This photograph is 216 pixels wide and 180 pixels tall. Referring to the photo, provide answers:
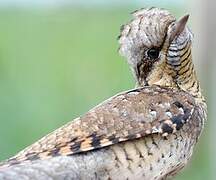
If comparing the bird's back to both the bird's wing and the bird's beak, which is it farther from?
the bird's beak

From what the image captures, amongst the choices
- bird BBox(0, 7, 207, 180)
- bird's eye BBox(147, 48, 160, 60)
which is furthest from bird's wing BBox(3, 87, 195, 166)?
bird's eye BBox(147, 48, 160, 60)

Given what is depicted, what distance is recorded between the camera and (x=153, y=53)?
3797 millimetres

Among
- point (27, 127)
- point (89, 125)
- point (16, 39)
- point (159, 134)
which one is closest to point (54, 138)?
point (89, 125)

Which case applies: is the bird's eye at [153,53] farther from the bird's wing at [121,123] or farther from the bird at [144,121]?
the bird's wing at [121,123]

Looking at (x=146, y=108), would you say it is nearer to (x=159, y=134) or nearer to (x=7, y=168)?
(x=159, y=134)

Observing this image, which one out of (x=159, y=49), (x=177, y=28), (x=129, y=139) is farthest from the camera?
(x=159, y=49)

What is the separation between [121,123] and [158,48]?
1.13ft

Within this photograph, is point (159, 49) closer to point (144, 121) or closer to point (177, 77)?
point (177, 77)

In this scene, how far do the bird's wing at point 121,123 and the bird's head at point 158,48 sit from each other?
0.21ft

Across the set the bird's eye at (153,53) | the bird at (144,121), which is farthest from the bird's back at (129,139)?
the bird's eye at (153,53)

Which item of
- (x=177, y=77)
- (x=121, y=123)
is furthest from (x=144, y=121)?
(x=177, y=77)

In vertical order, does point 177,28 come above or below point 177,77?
above

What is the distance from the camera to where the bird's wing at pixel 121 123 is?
350cm

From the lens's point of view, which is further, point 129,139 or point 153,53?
point 153,53
